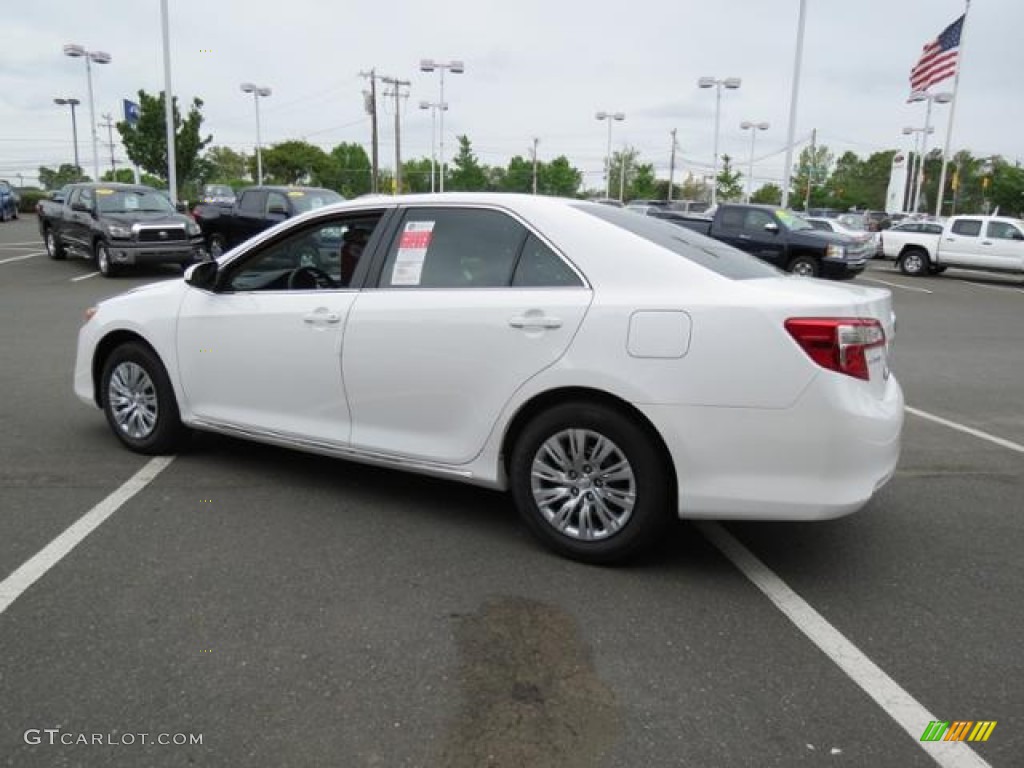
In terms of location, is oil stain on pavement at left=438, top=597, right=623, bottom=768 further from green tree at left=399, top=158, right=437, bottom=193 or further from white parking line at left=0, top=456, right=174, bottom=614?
green tree at left=399, top=158, right=437, bottom=193

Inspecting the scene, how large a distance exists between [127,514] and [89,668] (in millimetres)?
1503

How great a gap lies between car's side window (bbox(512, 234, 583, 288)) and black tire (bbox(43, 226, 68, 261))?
18.1 m

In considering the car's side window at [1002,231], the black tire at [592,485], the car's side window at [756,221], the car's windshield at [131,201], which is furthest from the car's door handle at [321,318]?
the car's side window at [1002,231]

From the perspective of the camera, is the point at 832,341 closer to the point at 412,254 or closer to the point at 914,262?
the point at 412,254

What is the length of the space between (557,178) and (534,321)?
7495cm

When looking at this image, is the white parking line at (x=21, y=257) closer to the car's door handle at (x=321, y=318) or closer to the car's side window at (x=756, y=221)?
the car's side window at (x=756, y=221)

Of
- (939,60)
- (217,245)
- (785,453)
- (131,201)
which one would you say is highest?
(939,60)

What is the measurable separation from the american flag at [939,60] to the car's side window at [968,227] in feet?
38.2

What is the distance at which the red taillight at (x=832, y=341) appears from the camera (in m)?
3.25

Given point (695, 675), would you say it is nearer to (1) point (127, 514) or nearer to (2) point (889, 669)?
(2) point (889, 669)

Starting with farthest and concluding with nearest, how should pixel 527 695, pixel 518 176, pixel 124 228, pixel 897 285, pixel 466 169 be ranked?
pixel 518 176 → pixel 466 169 → pixel 897 285 → pixel 124 228 → pixel 527 695

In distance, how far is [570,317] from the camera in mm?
3586

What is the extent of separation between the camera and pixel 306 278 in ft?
15.3

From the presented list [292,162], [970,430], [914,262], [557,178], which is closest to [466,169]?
[557,178]
